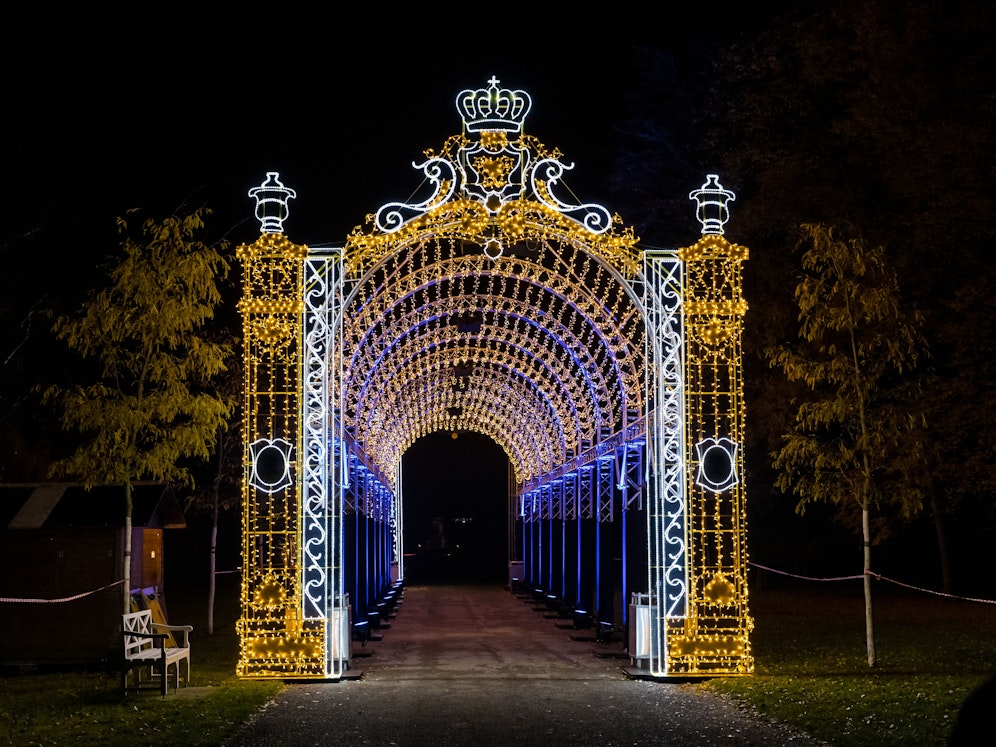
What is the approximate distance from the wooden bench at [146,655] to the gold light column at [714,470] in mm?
5169

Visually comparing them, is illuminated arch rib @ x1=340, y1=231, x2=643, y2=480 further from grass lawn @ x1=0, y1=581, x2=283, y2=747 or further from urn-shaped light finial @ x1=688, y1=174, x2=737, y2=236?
grass lawn @ x1=0, y1=581, x2=283, y2=747

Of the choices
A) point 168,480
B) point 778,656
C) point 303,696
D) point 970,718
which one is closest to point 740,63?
point 778,656

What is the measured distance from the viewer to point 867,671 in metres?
14.2

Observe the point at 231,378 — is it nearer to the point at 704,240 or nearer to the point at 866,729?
the point at 704,240

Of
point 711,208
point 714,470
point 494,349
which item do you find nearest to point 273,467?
point 714,470

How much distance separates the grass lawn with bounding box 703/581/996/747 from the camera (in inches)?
403

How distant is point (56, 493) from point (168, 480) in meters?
1.43

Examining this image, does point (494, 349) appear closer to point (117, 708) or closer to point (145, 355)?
point (145, 355)

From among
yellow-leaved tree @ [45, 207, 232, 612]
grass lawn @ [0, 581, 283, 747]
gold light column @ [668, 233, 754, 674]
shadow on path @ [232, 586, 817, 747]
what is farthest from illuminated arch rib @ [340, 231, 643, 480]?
grass lawn @ [0, 581, 283, 747]

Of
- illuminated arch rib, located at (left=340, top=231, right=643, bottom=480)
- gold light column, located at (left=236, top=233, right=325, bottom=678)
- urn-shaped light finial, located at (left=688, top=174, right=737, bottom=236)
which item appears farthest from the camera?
illuminated arch rib, located at (left=340, top=231, right=643, bottom=480)

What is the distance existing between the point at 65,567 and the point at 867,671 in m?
9.60

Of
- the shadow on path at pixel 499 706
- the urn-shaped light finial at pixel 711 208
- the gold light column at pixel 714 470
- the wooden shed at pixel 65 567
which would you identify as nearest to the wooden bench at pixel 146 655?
the wooden shed at pixel 65 567

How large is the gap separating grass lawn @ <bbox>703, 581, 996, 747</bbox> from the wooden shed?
7.33 metres

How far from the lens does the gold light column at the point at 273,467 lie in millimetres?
13219
